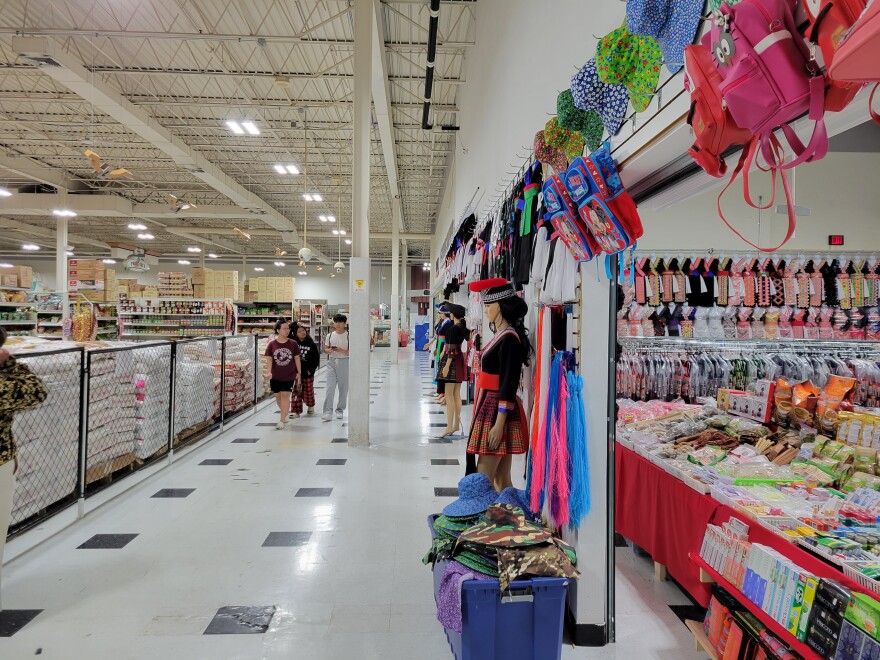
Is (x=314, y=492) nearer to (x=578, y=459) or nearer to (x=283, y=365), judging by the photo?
(x=283, y=365)

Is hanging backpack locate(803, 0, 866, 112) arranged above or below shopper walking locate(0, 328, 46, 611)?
above

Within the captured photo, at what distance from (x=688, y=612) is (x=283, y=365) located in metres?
5.16

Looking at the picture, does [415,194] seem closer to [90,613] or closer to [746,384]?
[746,384]

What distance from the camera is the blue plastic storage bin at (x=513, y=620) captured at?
169 cm

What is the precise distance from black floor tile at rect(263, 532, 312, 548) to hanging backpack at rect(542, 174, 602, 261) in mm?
2457

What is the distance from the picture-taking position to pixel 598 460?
7.32ft

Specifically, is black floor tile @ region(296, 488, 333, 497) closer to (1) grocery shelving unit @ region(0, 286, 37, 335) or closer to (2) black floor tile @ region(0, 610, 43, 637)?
(2) black floor tile @ region(0, 610, 43, 637)

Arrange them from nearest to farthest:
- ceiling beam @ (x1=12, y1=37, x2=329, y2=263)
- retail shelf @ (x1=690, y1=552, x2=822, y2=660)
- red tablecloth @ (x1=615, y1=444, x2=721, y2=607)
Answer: retail shelf @ (x1=690, y1=552, x2=822, y2=660) < red tablecloth @ (x1=615, y1=444, x2=721, y2=607) < ceiling beam @ (x1=12, y1=37, x2=329, y2=263)

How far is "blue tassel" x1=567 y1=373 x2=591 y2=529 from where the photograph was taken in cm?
217

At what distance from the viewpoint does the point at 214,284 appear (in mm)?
13672

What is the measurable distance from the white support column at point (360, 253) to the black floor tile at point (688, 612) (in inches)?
150

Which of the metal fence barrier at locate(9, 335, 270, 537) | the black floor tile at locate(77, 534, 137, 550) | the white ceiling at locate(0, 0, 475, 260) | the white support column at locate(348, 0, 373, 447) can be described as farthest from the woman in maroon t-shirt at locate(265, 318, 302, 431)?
the white ceiling at locate(0, 0, 475, 260)

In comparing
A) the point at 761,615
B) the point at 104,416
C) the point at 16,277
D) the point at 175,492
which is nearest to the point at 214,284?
the point at 16,277

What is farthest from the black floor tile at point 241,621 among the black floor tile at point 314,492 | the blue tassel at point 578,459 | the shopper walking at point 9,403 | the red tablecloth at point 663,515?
the red tablecloth at point 663,515
